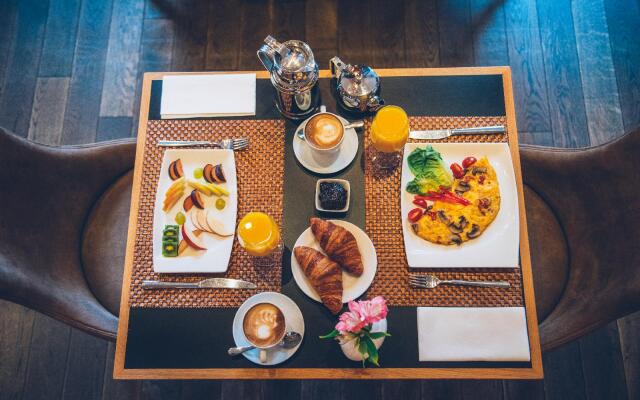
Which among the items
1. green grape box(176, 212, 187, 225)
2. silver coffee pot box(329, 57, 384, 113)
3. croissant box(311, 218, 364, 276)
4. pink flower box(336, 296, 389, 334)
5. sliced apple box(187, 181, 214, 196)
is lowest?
pink flower box(336, 296, 389, 334)

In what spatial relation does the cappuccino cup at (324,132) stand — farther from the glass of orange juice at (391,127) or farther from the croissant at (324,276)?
the croissant at (324,276)

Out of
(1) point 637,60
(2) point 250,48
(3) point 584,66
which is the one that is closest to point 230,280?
(2) point 250,48

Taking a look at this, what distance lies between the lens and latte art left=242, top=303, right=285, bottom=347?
4.27 feet

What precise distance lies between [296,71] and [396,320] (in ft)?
2.77

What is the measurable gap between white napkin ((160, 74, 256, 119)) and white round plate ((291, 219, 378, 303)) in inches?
21.1

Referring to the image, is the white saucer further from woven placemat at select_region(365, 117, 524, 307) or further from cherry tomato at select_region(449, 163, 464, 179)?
cherry tomato at select_region(449, 163, 464, 179)

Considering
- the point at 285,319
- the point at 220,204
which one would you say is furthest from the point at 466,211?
the point at 220,204

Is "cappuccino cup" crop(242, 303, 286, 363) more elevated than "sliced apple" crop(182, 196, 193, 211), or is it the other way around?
"sliced apple" crop(182, 196, 193, 211)

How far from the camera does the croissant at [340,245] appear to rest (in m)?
1.37

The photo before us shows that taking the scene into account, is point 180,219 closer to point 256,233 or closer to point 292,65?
point 256,233

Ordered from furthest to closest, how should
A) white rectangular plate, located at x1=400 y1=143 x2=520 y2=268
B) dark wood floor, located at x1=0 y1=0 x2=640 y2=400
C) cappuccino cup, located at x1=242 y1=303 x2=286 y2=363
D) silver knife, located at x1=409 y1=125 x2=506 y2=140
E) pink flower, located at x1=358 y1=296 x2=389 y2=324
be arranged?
dark wood floor, located at x1=0 y1=0 x2=640 y2=400 → silver knife, located at x1=409 y1=125 x2=506 y2=140 → white rectangular plate, located at x1=400 y1=143 x2=520 y2=268 → cappuccino cup, located at x1=242 y1=303 x2=286 y2=363 → pink flower, located at x1=358 y1=296 x2=389 y2=324

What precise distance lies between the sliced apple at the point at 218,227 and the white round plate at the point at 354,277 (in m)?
0.22

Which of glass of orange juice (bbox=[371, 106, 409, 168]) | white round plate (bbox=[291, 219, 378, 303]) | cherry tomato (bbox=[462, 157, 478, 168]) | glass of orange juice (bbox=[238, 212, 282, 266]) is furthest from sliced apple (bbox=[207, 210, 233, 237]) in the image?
cherry tomato (bbox=[462, 157, 478, 168])

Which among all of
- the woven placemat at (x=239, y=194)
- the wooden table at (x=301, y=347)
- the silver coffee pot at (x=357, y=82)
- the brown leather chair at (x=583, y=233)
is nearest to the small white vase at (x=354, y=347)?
the wooden table at (x=301, y=347)
